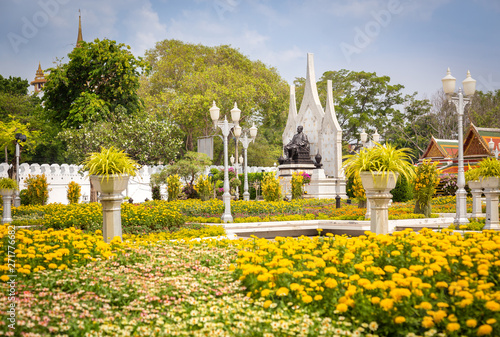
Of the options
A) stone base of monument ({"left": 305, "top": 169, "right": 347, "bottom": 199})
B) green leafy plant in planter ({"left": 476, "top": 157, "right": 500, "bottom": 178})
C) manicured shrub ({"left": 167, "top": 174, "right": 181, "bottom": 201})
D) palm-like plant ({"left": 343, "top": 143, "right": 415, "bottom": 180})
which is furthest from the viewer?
stone base of monument ({"left": 305, "top": 169, "right": 347, "bottom": 199})

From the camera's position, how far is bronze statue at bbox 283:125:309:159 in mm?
30359

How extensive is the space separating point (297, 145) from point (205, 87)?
506 inches

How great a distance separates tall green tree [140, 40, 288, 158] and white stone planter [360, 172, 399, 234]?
96.7ft

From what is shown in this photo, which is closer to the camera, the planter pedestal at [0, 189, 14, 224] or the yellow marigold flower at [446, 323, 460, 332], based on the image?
the yellow marigold flower at [446, 323, 460, 332]

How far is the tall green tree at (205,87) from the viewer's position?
1527 inches

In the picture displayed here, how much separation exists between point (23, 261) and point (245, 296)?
2.86 metres

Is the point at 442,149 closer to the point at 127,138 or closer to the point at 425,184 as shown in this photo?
the point at 425,184

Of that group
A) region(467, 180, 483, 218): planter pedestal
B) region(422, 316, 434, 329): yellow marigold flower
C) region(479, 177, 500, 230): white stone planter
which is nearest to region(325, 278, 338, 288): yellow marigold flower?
region(422, 316, 434, 329): yellow marigold flower

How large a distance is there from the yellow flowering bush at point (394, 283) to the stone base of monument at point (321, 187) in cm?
2054

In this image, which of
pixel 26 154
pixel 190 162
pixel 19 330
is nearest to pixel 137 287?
pixel 19 330

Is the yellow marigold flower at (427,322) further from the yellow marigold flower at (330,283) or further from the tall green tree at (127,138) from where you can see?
the tall green tree at (127,138)

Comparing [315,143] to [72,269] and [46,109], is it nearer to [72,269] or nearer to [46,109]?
[46,109]

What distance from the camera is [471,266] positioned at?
505cm

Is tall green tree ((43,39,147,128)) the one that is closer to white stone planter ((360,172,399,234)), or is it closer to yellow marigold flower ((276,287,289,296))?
white stone planter ((360,172,399,234))
